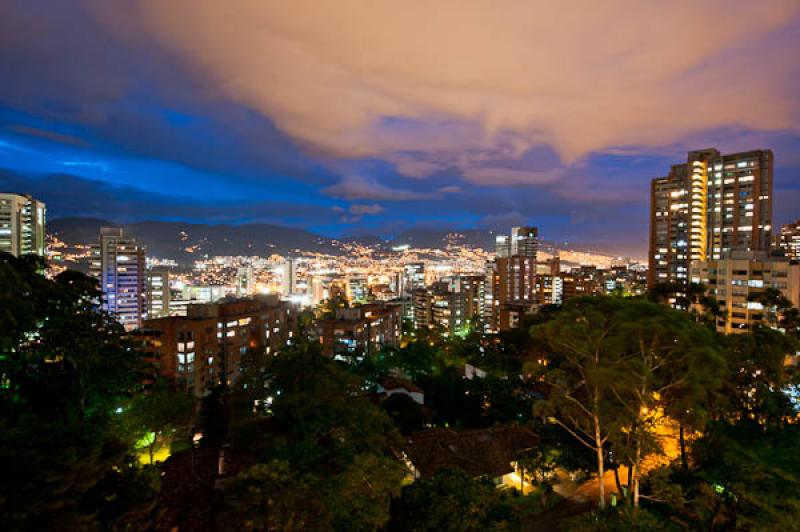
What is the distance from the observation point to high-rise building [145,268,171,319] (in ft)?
222

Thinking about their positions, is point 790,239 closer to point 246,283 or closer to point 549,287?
point 549,287

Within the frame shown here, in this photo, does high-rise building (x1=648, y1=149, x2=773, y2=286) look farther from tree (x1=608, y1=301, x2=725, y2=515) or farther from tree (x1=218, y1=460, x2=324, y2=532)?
tree (x1=218, y1=460, x2=324, y2=532)

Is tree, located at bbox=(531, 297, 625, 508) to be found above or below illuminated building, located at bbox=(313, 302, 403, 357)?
above

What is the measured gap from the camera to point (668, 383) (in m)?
10.3

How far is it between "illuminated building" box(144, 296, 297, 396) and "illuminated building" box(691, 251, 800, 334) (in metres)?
33.8

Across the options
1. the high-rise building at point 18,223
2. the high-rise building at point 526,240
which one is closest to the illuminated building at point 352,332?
the high-rise building at point 18,223

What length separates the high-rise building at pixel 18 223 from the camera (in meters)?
51.2

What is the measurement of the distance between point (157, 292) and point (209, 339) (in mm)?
42874

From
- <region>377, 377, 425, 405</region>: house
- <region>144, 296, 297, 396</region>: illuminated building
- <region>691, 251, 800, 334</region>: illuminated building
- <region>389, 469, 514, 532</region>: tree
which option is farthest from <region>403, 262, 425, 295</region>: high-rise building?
<region>389, 469, 514, 532</region>: tree

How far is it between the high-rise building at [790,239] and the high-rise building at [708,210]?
2960 cm

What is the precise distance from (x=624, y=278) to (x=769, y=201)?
40211 millimetres

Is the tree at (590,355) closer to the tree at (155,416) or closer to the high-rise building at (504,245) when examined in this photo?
the tree at (155,416)

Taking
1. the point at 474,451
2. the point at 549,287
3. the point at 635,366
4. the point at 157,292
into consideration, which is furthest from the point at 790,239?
the point at 157,292

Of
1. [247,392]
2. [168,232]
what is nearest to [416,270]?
[247,392]
